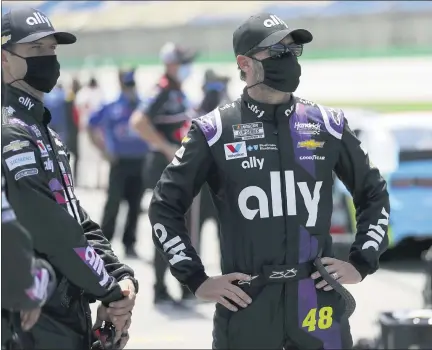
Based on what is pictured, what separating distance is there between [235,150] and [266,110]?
22cm

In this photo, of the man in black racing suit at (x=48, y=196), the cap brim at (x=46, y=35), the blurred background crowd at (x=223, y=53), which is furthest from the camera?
the blurred background crowd at (x=223, y=53)

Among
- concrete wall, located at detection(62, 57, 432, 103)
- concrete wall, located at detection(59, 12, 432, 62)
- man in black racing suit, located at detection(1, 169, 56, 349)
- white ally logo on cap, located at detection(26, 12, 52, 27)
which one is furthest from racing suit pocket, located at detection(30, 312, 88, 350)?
concrete wall, located at detection(59, 12, 432, 62)

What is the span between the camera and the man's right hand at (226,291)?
12.8 ft

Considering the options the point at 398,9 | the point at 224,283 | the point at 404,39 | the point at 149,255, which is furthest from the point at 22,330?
the point at 404,39

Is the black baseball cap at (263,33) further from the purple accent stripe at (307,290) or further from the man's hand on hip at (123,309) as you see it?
the man's hand on hip at (123,309)

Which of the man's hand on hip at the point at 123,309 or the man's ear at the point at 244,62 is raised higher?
the man's ear at the point at 244,62

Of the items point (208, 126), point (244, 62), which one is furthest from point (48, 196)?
point (244, 62)

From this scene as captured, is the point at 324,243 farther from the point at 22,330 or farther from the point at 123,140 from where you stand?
the point at 123,140

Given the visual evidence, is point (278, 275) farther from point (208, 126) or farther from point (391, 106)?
point (391, 106)

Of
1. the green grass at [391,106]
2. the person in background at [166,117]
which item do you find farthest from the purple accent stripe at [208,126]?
the green grass at [391,106]

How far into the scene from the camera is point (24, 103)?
3.52 metres

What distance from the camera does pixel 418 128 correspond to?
402 inches

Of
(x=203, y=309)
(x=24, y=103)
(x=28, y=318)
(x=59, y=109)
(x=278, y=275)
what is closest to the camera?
(x=28, y=318)

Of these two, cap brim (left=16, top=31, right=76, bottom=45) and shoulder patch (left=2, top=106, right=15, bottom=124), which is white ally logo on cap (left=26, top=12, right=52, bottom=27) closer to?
cap brim (left=16, top=31, right=76, bottom=45)
